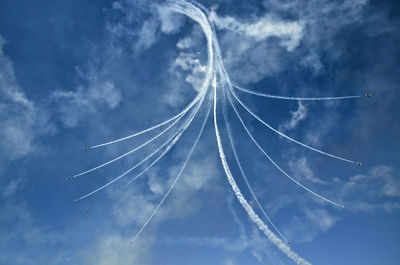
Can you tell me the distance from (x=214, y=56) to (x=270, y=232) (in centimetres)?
4114

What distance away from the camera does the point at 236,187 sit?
58.8 metres

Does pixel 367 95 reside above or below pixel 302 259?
above

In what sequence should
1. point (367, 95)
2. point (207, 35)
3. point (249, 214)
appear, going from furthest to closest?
1. point (249, 214)
2. point (207, 35)
3. point (367, 95)

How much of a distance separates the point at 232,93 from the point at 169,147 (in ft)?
62.7

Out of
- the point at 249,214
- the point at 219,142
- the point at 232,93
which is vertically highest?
the point at 232,93

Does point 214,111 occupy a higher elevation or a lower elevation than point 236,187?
higher

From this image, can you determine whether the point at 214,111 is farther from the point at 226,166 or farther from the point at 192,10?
the point at 192,10

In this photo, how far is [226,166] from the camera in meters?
59.2

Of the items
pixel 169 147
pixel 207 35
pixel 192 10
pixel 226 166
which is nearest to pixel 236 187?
pixel 226 166

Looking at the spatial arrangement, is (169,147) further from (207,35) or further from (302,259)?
(302,259)

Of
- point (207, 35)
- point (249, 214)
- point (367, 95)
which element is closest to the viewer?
point (367, 95)

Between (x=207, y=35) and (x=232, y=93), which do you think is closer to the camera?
(x=207, y=35)

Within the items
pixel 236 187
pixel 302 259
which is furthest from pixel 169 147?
pixel 302 259

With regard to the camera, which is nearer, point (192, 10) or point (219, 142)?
point (192, 10)
